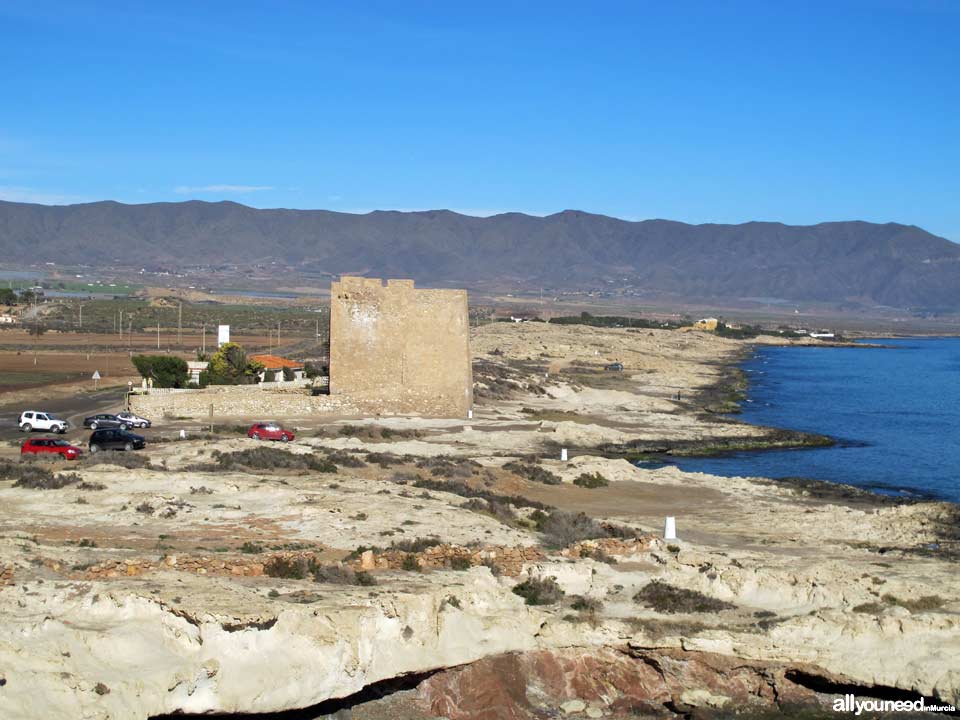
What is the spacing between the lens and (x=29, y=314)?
111812mm

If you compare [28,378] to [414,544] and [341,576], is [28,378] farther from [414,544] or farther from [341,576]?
[341,576]

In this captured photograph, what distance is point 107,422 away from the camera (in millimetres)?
32250

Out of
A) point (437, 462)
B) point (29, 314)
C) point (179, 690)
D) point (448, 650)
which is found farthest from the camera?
point (29, 314)

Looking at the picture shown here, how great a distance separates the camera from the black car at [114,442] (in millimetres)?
27188

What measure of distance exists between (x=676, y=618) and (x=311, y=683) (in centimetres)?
489

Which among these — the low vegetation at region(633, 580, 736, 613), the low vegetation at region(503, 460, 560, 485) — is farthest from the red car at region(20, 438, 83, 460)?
the low vegetation at region(633, 580, 736, 613)

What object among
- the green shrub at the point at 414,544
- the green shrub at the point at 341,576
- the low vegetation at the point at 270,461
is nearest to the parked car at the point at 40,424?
the low vegetation at the point at 270,461

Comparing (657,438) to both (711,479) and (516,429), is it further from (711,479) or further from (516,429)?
(711,479)

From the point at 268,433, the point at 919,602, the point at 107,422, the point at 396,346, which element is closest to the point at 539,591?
the point at 919,602

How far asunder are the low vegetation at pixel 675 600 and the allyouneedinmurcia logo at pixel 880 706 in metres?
2.02

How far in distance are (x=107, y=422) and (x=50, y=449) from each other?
Answer: 7187mm

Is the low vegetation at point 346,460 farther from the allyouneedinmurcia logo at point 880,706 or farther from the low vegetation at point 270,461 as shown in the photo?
the allyouneedinmurcia logo at point 880,706

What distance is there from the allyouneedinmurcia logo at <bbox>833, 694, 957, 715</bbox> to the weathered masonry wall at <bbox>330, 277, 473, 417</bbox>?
2480cm

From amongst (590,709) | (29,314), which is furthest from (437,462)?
(29,314)
